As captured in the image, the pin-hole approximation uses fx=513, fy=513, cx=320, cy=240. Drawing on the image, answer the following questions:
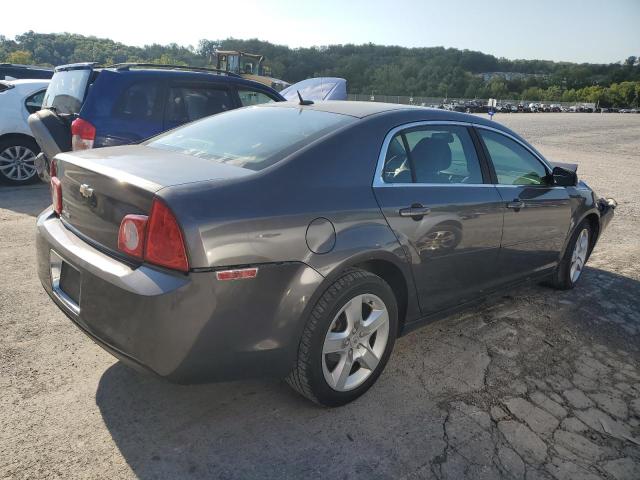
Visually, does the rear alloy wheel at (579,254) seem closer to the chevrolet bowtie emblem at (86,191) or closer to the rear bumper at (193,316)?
the rear bumper at (193,316)

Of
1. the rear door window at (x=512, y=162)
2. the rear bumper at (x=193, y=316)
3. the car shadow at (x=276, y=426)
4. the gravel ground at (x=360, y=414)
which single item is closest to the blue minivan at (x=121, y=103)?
the gravel ground at (x=360, y=414)

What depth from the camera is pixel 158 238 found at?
2.10 m

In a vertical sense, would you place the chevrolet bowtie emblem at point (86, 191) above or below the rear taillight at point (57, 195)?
above

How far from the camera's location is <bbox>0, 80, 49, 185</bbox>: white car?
7.59m

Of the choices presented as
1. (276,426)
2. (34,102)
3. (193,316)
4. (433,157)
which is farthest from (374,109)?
(34,102)

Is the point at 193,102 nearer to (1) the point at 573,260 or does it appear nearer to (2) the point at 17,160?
(2) the point at 17,160

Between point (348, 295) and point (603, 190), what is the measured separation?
9658 mm

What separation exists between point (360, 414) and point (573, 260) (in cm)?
296

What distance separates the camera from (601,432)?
8.72ft

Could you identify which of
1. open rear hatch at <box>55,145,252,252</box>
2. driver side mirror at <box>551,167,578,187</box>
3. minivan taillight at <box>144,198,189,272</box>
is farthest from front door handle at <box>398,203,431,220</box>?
driver side mirror at <box>551,167,578,187</box>

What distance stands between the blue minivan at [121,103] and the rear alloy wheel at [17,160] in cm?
146

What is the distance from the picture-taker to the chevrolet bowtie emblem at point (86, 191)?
246 centimetres

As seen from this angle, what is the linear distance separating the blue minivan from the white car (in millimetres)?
1327

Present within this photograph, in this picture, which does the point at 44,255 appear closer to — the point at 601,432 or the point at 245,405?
the point at 245,405
